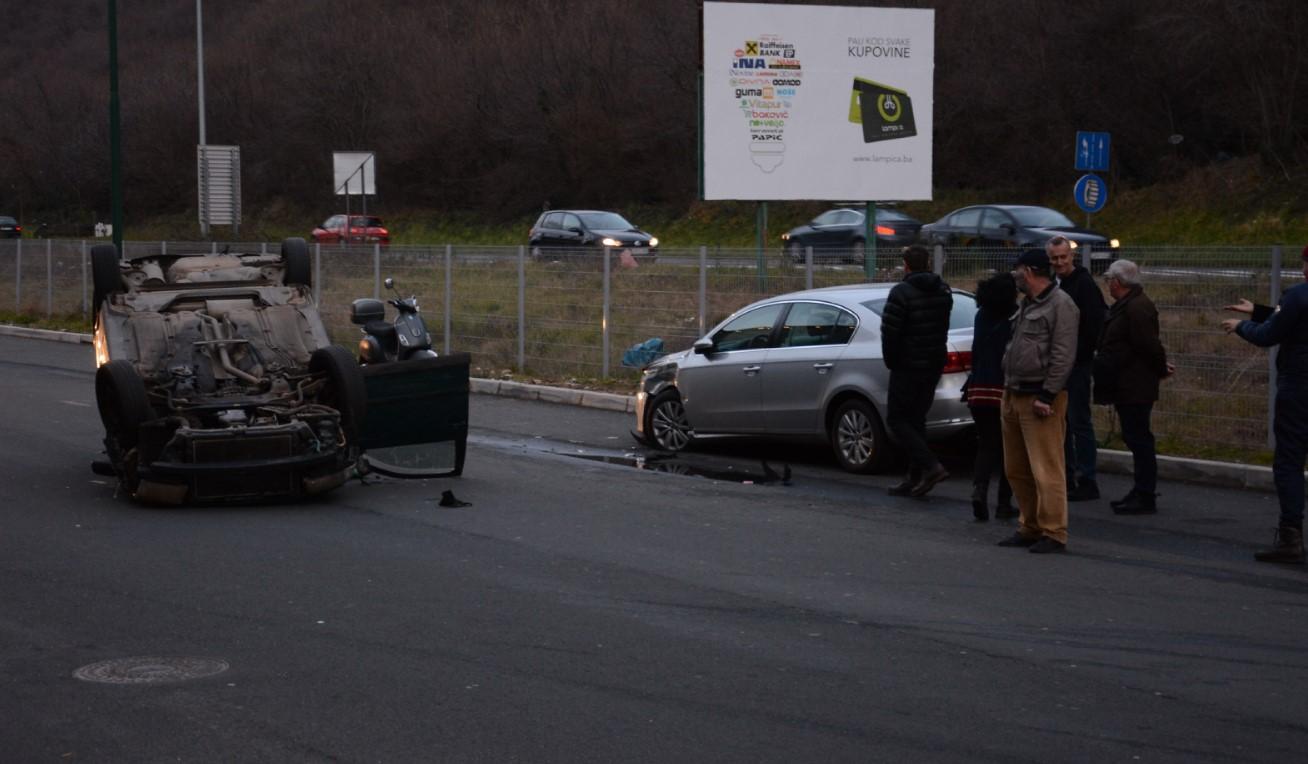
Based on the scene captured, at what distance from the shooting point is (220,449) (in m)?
10.8

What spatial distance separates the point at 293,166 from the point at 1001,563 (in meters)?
71.3

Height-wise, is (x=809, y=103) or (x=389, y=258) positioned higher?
(x=809, y=103)

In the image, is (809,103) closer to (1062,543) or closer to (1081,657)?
(1062,543)

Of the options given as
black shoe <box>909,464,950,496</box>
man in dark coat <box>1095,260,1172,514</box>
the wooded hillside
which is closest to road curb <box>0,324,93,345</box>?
black shoe <box>909,464,950,496</box>

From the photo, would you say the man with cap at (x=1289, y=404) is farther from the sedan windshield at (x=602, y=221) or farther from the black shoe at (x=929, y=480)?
the sedan windshield at (x=602, y=221)

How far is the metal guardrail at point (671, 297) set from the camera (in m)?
13.9

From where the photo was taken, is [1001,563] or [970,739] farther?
[1001,563]

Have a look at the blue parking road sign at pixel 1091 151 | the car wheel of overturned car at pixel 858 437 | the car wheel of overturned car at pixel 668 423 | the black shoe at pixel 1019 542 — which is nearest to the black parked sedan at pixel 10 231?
the blue parking road sign at pixel 1091 151

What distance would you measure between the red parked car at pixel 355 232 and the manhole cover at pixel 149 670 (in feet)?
130

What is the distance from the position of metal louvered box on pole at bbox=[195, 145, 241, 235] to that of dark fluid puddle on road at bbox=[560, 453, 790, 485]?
24308mm

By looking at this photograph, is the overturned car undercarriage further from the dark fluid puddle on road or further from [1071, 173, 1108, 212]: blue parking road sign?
[1071, 173, 1108, 212]: blue parking road sign

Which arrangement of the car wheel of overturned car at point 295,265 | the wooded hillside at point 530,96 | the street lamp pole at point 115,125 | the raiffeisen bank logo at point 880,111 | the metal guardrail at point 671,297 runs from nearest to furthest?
1. the car wheel of overturned car at point 295,265
2. the metal guardrail at point 671,297
3. the raiffeisen bank logo at point 880,111
4. the street lamp pole at point 115,125
5. the wooded hillside at point 530,96

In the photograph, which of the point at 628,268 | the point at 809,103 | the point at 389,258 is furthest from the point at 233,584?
the point at 809,103

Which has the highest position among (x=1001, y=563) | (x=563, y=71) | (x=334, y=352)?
(x=563, y=71)
